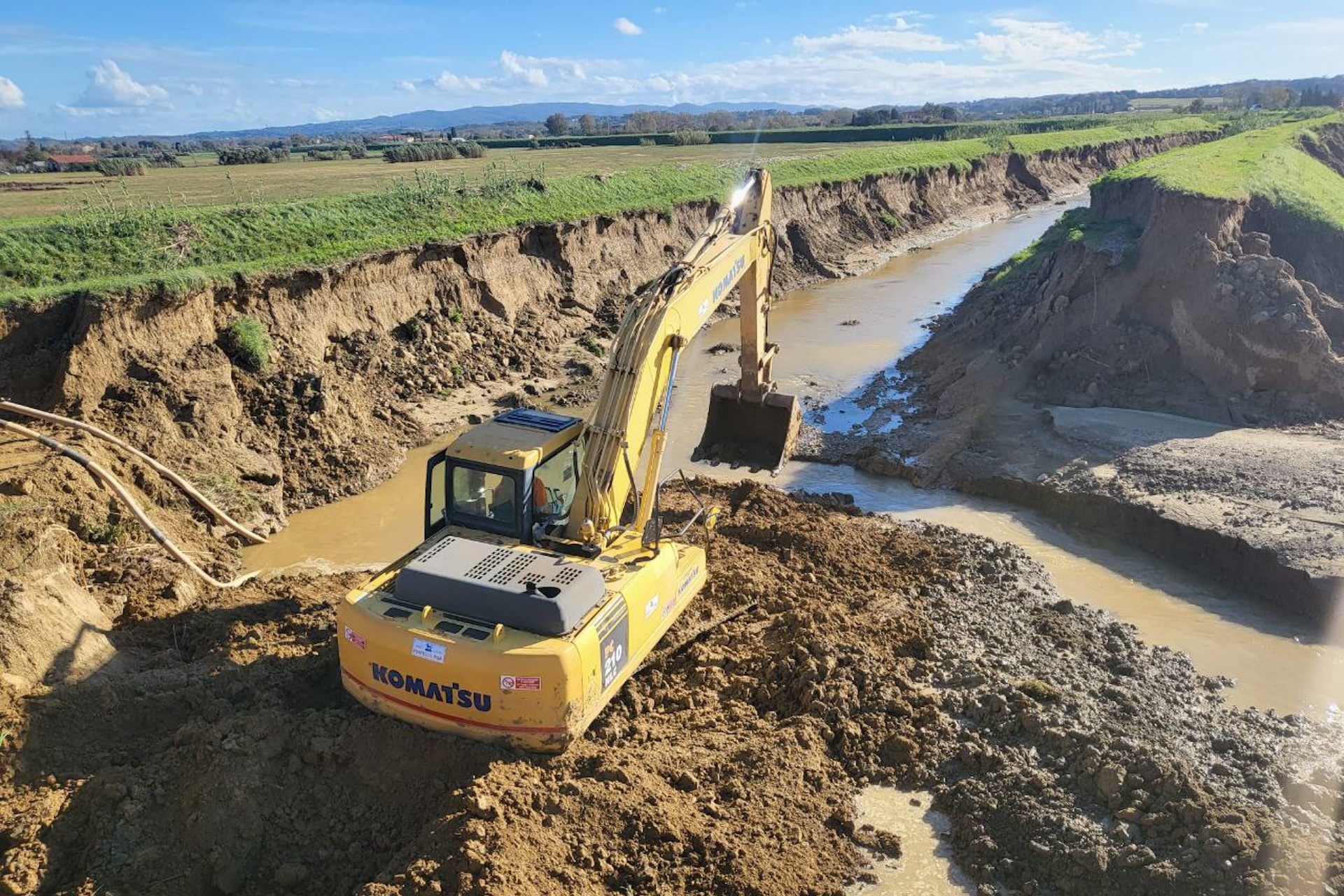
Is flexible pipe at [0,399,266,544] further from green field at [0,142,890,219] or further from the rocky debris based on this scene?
green field at [0,142,890,219]

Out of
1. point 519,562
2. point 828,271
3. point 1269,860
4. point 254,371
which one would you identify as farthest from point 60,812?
point 828,271

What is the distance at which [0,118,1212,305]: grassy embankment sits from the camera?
1514cm

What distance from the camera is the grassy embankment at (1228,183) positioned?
711 inches

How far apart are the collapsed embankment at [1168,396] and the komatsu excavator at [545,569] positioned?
6332mm

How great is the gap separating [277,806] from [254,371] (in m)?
10.1

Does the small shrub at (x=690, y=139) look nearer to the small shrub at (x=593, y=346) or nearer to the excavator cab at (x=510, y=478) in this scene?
the small shrub at (x=593, y=346)

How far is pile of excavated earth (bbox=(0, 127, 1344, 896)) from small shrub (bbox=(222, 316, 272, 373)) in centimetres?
141

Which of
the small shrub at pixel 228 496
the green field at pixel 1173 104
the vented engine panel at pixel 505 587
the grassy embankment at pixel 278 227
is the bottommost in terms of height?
the small shrub at pixel 228 496

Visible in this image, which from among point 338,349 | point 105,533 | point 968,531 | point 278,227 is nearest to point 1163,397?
point 968,531

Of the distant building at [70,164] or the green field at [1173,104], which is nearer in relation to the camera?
the distant building at [70,164]

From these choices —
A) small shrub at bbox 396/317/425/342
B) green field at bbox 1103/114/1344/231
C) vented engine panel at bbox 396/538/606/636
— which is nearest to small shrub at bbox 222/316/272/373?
small shrub at bbox 396/317/425/342

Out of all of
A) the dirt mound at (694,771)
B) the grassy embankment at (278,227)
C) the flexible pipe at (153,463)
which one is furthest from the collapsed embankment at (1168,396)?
the grassy embankment at (278,227)

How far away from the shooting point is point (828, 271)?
1240 inches

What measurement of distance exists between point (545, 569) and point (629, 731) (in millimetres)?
1789
